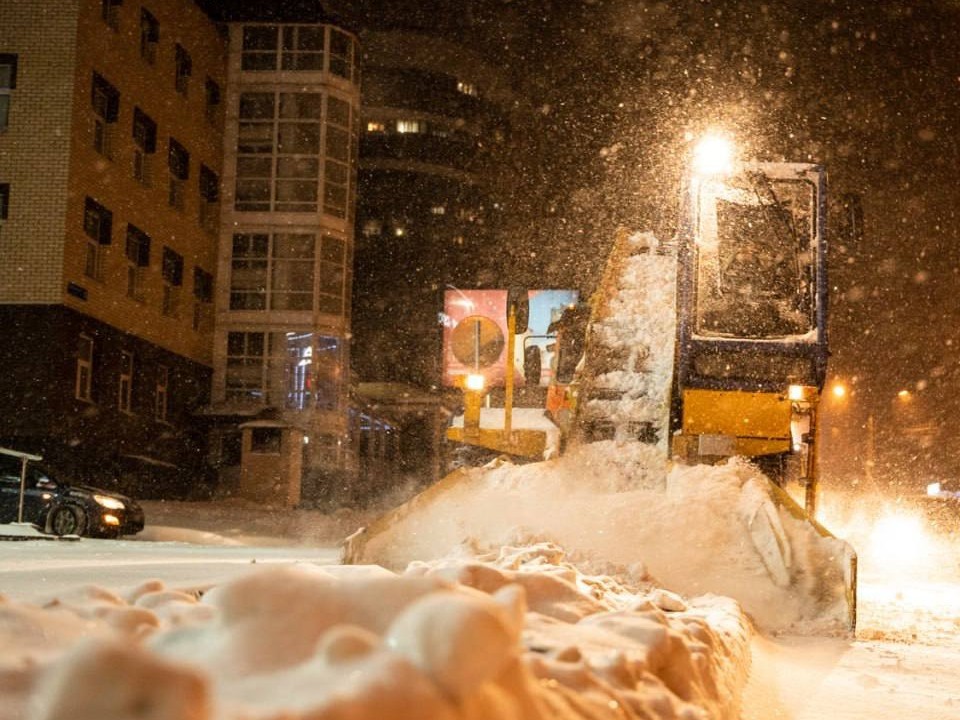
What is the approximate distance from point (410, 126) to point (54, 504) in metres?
55.0

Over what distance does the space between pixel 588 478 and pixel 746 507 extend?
188cm

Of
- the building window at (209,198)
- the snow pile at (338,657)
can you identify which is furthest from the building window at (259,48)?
the snow pile at (338,657)

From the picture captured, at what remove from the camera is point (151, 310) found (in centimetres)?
3056

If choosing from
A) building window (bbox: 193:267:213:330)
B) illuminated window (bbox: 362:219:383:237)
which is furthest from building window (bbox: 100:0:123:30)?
illuminated window (bbox: 362:219:383:237)

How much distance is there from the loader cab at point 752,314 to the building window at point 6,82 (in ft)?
→ 57.2

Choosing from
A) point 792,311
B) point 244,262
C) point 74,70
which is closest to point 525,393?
point 792,311

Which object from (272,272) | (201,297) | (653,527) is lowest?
(653,527)

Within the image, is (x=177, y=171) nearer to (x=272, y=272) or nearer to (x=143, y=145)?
(x=143, y=145)

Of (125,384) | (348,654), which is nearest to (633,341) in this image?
(348,654)

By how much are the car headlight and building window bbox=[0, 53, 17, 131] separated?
10.4 m

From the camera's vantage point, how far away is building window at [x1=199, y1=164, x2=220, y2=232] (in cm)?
3516

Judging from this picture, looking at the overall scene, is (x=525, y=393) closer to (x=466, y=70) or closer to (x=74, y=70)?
(x=74, y=70)

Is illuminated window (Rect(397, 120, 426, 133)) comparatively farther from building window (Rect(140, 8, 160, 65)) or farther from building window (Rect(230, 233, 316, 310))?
building window (Rect(140, 8, 160, 65))

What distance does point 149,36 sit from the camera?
30.3m
